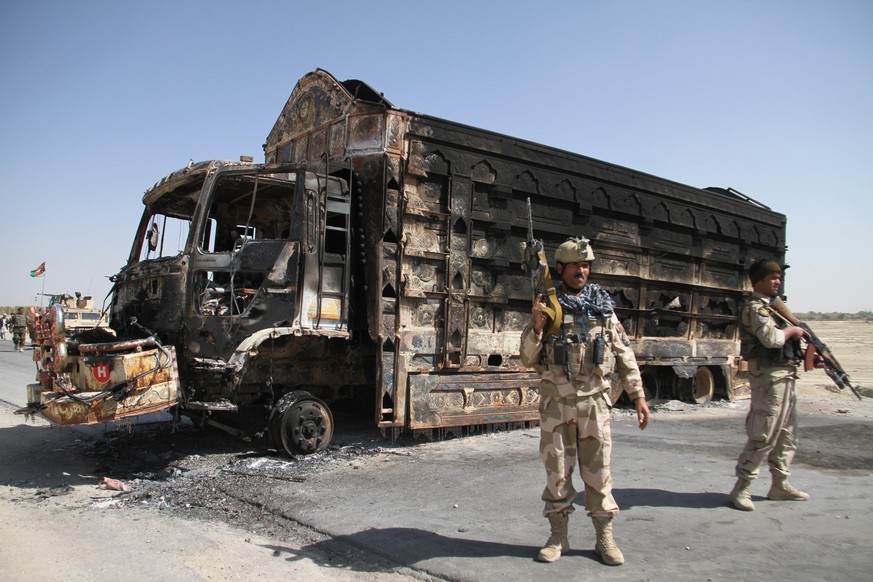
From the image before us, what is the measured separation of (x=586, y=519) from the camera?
13.6 feet

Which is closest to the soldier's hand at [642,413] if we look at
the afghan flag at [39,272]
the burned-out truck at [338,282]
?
the burned-out truck at [338,282]

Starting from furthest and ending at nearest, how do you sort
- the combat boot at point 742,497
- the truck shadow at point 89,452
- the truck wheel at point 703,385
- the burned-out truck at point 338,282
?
1. the truck wheel at point 703,385
2. the burned-out truck at point 338,282
3. the truck shadow at point 89,452
4. the combat boot at point 742,497

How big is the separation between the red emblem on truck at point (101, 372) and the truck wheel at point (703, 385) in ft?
30.9

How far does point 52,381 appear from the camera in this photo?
5316 mm

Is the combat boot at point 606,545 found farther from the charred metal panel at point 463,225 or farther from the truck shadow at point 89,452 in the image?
the truck shadow at point 89,452

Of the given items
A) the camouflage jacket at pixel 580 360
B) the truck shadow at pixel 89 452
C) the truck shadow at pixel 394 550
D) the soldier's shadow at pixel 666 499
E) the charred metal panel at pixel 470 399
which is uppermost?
the camouflage jacket at pixel 580 360

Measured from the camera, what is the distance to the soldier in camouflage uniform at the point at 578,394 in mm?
3422

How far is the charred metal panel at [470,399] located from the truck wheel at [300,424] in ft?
3.21

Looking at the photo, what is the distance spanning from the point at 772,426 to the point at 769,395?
235 millimetres

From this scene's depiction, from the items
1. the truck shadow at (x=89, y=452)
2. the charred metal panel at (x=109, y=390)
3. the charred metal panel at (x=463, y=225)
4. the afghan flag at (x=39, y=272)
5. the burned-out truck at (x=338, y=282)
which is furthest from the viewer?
the afghan flag at (x=39, y=272)

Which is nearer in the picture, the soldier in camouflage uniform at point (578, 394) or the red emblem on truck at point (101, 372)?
the soldier in camouflage uniform at point (578, 394)

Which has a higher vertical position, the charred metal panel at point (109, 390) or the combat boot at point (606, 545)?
the charred metal panel at point (109, 390)

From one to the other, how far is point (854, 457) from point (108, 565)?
22.9 feet

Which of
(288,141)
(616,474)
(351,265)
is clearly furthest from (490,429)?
(288,141)
